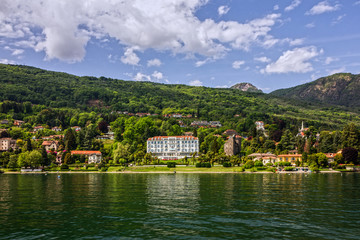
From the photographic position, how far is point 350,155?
9962cm

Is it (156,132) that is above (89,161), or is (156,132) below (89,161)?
above

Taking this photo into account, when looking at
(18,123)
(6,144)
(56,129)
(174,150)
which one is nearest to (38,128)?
(56,129)

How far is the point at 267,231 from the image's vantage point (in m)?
21.2

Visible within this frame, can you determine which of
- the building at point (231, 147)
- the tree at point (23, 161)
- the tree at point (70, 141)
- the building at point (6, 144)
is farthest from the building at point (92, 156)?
the building at point (231, 147)

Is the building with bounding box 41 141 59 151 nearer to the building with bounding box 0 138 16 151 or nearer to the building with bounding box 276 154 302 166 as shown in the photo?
the building with bounding box 0 138 16 151

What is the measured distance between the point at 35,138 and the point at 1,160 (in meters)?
49.0

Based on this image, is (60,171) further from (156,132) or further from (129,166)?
(156,132)

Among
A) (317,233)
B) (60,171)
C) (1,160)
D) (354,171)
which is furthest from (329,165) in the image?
(1,160)

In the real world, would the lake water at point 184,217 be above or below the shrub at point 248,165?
above

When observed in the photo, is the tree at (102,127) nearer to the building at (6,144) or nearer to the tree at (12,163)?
the building at (6,144)

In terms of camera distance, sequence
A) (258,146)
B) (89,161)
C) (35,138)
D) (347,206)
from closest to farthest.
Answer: (347,206) → (89,161) → (258,146) → (35,138)

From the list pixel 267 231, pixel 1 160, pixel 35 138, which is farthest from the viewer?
pixel 35 138

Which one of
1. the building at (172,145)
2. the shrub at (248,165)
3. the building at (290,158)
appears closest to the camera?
the shrub at (248,165)

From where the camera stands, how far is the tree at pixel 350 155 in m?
99.6
